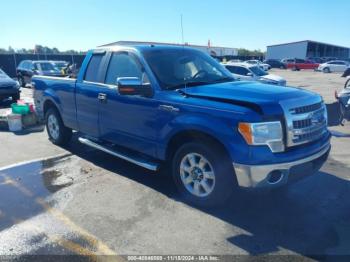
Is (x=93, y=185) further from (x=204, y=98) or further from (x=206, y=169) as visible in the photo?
(x=204, y=98)

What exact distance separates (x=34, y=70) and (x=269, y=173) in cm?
1890

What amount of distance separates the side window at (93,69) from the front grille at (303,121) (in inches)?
126

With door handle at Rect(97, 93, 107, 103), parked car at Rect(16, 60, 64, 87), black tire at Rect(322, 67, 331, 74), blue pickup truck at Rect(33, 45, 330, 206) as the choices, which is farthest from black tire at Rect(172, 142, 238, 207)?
black tire at Rect(322, 67, 331, 74)

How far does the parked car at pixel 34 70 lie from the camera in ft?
63.4

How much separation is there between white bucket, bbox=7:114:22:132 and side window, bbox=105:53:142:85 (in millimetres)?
4582

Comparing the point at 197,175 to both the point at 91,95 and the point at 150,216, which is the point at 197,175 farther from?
the point at 91,95

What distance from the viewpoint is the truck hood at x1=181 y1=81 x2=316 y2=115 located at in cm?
372

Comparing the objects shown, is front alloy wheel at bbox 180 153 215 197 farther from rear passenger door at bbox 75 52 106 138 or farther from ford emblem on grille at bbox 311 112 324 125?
rear passenger door at bbox 75 52 106 138

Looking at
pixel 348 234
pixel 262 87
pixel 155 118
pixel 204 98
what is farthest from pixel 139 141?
pixel 348 234

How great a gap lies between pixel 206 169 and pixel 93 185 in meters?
1.91

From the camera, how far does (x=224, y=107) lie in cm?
383

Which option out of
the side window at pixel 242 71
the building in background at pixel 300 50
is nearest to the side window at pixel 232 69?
the side window at pixel 242 71

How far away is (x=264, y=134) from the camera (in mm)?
3639

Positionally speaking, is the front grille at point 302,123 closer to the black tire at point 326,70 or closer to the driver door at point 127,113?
the driver door at point 127,113
